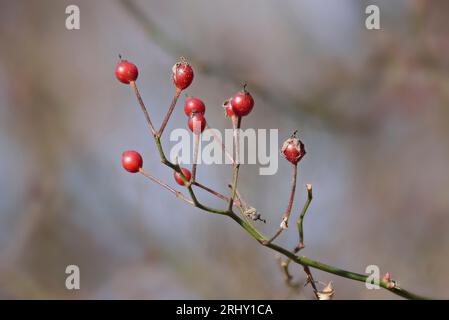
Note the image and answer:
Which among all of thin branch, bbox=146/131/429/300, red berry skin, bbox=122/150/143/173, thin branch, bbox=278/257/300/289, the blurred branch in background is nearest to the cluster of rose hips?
red berry skin, bbox=122/150/143/173

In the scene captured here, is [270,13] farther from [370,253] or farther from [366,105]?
[370,253]

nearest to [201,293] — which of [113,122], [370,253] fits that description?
[370,253]

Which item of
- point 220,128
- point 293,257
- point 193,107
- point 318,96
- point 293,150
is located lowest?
point 293,257

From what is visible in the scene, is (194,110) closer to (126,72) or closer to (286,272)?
(126,72)

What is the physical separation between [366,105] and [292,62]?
51cm

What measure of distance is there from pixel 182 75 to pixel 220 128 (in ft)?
6.84

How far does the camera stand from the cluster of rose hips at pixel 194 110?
123cm

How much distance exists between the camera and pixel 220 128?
3.37m

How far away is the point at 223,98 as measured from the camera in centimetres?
351

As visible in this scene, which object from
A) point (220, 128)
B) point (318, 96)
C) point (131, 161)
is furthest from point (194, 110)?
point (318, 96)

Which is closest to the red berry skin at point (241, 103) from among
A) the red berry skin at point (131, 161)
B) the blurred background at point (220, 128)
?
the red berry skin at point (131, 161)

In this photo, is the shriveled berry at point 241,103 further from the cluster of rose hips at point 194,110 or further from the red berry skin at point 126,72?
the red berry skin at point 126,72
